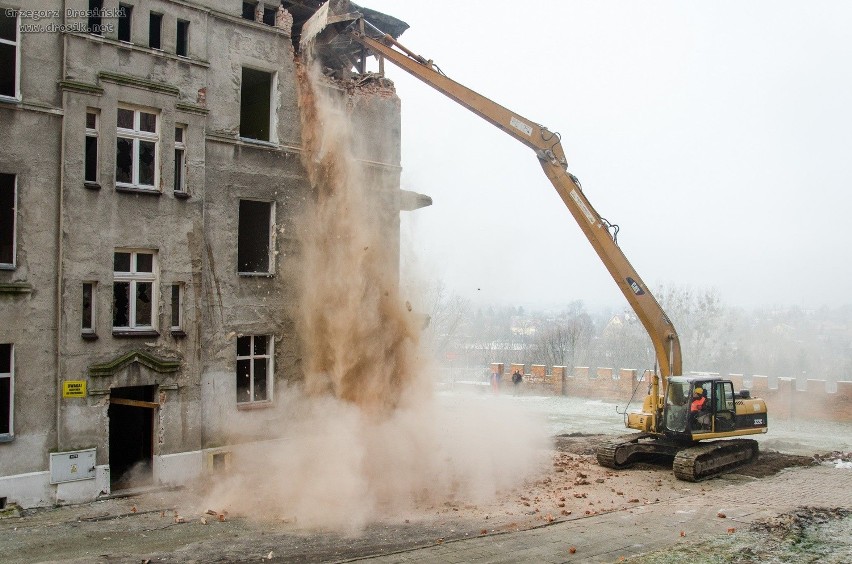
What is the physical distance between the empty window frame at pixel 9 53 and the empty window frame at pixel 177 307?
481 cm

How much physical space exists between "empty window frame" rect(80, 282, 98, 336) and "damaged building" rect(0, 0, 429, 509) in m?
0.03

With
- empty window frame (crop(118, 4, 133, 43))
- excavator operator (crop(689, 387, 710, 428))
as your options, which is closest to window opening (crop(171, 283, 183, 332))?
empty window frame (crop(118, 4, 133, 43))

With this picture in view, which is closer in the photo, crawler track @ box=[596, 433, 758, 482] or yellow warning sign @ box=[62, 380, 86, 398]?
yellow warning sign @ box=[62, 380, 86, 398]

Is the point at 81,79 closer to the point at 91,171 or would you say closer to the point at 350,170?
the point at 91,171

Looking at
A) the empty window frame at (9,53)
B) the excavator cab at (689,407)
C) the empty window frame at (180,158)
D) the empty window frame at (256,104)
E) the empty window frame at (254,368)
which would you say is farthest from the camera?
the empty window frame at (256,104)

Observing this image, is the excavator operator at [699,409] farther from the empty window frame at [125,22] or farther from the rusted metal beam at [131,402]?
the empty window frame at [125,22]

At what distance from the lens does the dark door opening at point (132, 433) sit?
15.3m

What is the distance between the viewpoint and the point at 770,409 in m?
29.1

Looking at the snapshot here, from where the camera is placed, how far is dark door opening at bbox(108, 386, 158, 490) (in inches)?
602

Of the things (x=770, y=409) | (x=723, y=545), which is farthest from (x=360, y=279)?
(x=770, y=409)

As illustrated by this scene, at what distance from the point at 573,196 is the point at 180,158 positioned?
29.8 ft

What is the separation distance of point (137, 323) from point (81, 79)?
5082mm

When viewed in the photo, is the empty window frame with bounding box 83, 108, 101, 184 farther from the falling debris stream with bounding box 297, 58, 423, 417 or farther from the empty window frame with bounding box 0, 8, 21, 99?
the falling debris stream with bounding box 297, 58, 423, 417

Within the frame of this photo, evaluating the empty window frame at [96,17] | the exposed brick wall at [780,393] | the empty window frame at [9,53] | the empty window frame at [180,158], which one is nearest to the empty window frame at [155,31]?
the empty window frame at [96,17]
